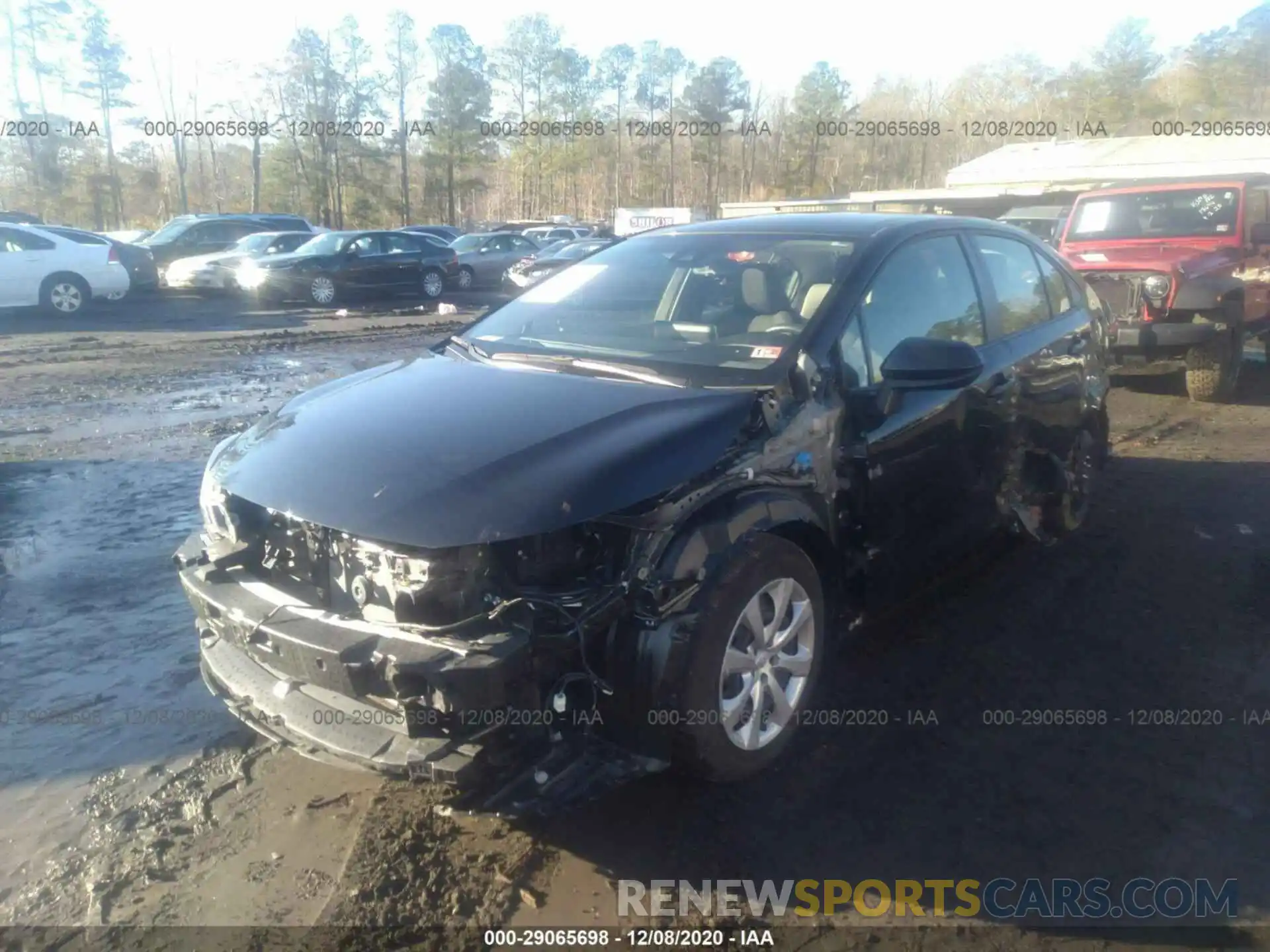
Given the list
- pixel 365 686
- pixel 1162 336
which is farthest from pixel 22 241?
pixel 365 686

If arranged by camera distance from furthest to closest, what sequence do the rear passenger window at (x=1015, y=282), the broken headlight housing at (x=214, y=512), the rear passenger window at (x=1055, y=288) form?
the rear passenger window at (x=1055, y=288)
the rear passenger window at (x=1015, y=282)
the broken headlight housing at (x=214, y=512)

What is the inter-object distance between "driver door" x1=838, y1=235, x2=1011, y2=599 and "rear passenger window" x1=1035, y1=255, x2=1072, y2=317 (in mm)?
908

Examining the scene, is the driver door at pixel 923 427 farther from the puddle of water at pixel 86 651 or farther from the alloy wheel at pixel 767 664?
the puddle of water at pixel 86 651

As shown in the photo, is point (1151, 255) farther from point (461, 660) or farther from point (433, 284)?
point (433, 284)

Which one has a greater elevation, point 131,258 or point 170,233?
point 170,233

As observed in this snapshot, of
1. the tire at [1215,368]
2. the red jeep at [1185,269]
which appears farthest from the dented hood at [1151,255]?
the tire at [1215,368]

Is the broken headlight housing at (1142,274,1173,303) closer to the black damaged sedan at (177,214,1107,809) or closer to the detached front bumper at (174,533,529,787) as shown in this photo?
the black damaged sedan at (177,214,1107,809)

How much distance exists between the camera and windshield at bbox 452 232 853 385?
12.1 feet

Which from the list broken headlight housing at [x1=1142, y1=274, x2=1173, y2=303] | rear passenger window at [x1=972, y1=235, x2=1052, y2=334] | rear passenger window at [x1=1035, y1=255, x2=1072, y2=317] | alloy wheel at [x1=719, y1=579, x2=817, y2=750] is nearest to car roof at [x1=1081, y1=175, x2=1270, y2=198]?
broken headlight housing at [x1=1142, y1=274, x2=1173, y2=303]

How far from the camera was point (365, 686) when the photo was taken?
2566 mm

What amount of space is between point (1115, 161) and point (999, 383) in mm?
31048

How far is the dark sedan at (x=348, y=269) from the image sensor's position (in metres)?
18.9

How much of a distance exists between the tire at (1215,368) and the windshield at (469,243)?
57.5 ft

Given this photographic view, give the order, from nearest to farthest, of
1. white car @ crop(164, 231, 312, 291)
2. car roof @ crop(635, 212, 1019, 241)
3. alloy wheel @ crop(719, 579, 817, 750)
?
alloy wheel @ crop(719, 579, 817, 750)
car roof @ crop(635, 212, 1019, 241)
white car @ crop(164, 231, 312, 291)
